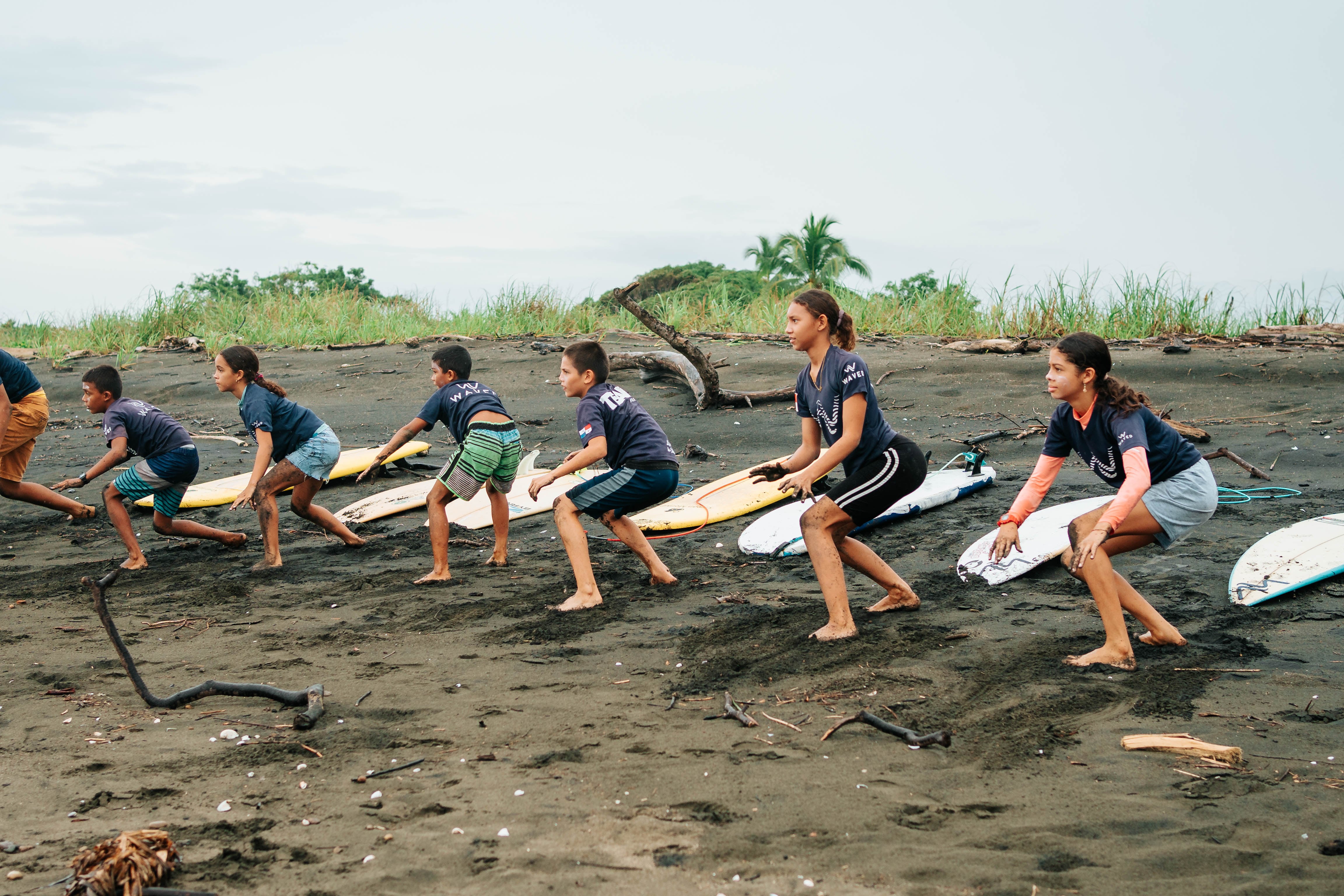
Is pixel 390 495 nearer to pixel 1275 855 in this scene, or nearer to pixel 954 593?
pixel 954 593

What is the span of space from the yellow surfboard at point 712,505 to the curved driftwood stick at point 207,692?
10.8ft

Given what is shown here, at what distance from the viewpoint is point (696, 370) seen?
1098cm

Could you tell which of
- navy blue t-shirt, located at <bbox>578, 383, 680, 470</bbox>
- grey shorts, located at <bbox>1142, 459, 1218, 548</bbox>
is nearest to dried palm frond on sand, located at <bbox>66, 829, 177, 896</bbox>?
navy blue t-shirt, located at <bbox>578, 383, 680, 470</bbox>

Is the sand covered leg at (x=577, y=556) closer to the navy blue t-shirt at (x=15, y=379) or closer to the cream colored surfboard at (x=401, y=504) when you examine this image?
the cream colored surfboard at (x=401, y=504)

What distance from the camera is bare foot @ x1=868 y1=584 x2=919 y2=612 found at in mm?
4727

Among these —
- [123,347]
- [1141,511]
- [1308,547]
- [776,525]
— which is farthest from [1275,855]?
[123,347]

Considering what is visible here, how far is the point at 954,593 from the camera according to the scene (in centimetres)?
503

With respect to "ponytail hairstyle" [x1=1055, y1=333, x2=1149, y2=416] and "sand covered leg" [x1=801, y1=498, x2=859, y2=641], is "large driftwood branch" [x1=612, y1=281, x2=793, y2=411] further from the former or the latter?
"ponytail hairstyle" [x1=1055, y1=333, x2=1149, y2=416]

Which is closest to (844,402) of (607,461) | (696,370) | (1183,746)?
(607,461)

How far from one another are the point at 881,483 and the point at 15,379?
6320mm

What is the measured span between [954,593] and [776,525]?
62.5 inches

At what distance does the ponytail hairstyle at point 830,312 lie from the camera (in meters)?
4.35

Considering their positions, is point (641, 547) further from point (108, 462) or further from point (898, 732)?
point (108, 462)

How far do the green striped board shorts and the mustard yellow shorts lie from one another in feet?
11.1
